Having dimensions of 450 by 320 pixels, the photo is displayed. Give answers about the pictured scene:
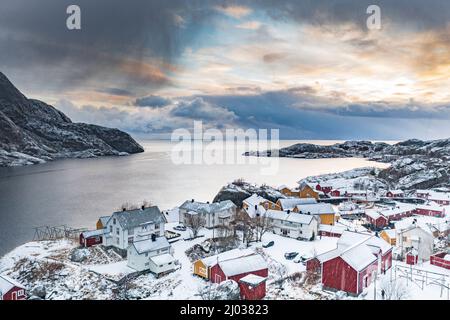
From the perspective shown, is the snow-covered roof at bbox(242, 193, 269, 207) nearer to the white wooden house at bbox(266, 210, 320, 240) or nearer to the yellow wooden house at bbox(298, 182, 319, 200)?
the white wooden house at bbox(266, 210, 320, 240)

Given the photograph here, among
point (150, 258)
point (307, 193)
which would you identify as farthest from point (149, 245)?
point (307, 193)

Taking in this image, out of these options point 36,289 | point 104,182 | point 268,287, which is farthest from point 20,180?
point 268,287

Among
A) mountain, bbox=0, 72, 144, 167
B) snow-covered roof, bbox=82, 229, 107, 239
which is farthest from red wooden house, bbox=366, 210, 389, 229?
mountain, bbox=0, 72, 144, 167

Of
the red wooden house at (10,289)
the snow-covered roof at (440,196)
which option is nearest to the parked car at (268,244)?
the red wooden house at (10,289)

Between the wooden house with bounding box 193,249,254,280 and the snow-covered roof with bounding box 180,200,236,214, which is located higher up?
the snow-covered roof with bounding box 180,200,236,214

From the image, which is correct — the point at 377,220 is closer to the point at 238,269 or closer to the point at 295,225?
the point at 295,225

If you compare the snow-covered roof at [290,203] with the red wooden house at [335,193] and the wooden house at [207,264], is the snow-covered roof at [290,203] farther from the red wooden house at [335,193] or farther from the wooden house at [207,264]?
the red wooden house at [335,193]
